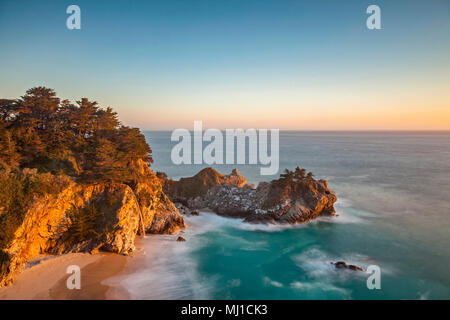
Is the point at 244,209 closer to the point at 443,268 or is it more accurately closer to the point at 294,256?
the point at 294,256

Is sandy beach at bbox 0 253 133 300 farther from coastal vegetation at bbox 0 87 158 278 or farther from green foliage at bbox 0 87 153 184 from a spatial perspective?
green foliage at bbox 0 87 153 184

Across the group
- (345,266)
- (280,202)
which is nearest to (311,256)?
(345,266)

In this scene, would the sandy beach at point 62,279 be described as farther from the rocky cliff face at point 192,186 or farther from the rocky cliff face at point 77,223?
the rocky cliff face at point 192,186

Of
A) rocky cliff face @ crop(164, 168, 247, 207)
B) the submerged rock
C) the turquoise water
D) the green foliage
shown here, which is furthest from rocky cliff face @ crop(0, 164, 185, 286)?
the submerged rock

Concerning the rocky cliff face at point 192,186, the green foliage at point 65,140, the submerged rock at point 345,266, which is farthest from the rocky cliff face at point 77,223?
the submerged rock at point 345,266
